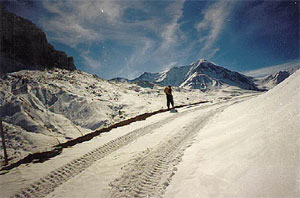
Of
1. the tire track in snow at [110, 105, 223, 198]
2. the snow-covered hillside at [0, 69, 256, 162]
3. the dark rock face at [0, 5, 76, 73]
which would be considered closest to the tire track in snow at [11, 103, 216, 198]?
the tire track in snow at [110, 105, 223, 198]

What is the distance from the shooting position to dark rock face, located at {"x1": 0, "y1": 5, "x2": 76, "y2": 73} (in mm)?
17100

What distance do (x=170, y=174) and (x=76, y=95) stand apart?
1417cm

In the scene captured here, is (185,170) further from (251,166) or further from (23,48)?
(23,48)

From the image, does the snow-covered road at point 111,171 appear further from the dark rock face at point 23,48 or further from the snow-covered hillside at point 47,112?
the dark rock face at point 23,48

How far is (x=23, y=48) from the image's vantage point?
1975cm

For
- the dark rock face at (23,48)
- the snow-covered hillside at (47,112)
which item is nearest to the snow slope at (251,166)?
the snow-covered hillside at (47,112)

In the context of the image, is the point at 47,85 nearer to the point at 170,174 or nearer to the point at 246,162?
the point at 170,174

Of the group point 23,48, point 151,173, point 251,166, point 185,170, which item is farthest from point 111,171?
point 23,48

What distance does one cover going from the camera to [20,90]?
39.0 feet

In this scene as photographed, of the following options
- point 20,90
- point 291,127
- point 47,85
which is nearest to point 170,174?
point 291,127

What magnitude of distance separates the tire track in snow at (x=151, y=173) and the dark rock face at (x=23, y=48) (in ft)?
68.9

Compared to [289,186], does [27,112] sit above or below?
above

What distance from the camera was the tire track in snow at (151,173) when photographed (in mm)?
2615

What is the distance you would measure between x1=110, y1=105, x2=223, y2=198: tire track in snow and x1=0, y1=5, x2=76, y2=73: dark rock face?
20987 mm
